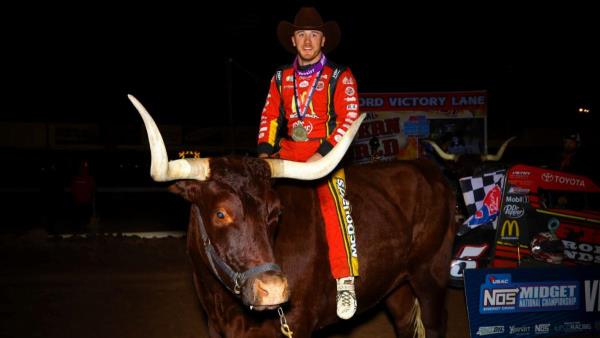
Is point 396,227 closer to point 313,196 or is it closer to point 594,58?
point 313,196

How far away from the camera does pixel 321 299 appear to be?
3418 millimetres

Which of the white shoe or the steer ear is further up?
the steer ear

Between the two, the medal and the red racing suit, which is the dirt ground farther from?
the medal

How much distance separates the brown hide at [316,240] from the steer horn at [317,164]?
121 millimetres

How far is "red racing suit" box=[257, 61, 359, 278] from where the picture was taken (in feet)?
11.6

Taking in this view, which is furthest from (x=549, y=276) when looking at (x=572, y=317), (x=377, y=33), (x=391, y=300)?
(x=377, y=33)

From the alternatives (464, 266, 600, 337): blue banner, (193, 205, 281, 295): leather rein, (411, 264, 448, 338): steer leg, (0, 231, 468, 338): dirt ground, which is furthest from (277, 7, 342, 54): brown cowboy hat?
(0, 231, 468, 338): dirt ground

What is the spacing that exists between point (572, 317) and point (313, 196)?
3500 mm

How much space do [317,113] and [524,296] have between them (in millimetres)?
3022

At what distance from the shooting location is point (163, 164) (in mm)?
2604

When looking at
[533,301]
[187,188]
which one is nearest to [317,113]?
[187,188]

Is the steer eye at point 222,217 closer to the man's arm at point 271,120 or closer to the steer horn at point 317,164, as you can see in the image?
the steer horn at point 317,164

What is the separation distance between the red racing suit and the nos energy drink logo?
207 cm

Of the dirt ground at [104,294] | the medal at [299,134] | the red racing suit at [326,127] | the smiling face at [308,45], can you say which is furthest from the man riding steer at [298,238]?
the dirt ground at [104,294]
